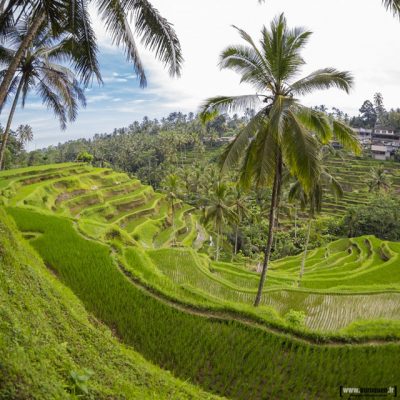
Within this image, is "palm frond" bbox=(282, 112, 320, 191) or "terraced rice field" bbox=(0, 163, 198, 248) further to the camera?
"terraced rice field" bbox=(0, 163, 198, 248)

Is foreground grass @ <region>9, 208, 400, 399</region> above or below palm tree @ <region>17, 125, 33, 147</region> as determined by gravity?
below

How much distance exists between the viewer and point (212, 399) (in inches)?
186

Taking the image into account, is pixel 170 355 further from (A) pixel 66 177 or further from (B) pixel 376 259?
(A) pixel 66 177

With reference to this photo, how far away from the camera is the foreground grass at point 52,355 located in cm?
279

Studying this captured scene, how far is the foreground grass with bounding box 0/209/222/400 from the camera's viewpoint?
279 cm

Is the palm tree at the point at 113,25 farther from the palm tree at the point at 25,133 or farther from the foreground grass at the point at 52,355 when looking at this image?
the palm tree at the point at 25,133

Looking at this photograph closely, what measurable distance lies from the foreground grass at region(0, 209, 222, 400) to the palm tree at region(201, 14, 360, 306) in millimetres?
4780

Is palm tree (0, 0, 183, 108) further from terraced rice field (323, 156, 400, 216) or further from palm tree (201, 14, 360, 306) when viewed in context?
terraced rice field (323, 156, 400, 216)

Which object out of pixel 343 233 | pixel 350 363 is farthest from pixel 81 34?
pixel 343 233

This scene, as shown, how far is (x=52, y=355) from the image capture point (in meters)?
3.44

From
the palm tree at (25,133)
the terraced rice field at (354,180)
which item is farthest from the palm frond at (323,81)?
the palm tree at (25,133)

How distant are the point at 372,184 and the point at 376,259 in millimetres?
28151

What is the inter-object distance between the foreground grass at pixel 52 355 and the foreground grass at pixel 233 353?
1380mm

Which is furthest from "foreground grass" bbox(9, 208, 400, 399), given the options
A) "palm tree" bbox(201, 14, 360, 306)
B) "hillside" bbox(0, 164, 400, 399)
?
"palm tree" bbox(201, 14, 360, 306)
